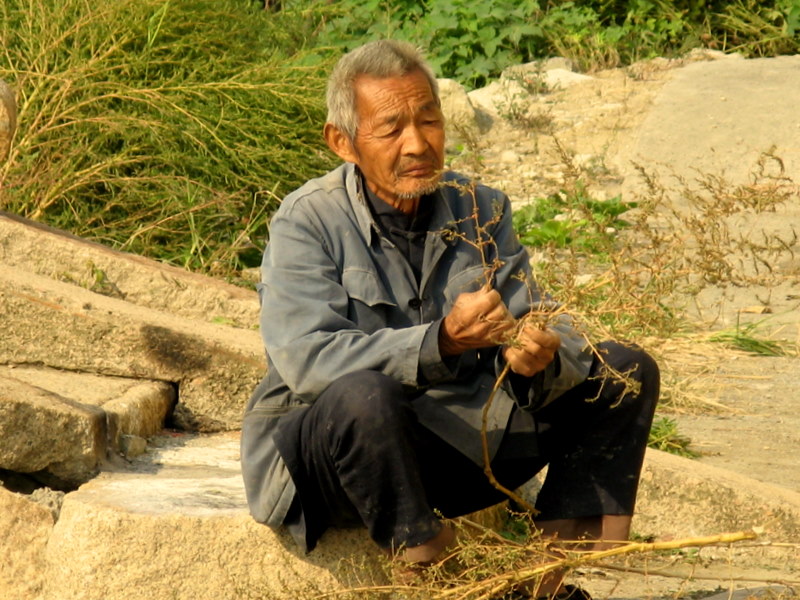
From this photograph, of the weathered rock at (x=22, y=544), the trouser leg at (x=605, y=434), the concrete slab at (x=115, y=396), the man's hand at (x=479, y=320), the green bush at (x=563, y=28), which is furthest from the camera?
the green bush at (x=563, y=28)

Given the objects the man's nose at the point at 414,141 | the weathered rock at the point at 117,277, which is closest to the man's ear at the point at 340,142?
the man's nose at the point at 414,141

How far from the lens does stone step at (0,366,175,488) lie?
126 inches

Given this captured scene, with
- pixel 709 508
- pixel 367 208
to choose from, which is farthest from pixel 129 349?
pixel 709 508

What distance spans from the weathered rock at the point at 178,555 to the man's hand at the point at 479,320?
610 mm

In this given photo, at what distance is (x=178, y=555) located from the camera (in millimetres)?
2863

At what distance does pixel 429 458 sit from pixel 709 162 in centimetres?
554

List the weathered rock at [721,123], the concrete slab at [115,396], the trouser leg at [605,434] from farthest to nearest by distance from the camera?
the weathered rock at [721,123] < the concrete slab at [115,396] < the trouser leg at [605,434]

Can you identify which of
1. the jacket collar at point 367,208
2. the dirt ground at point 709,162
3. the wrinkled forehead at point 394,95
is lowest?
the dirt ground at point 709,162

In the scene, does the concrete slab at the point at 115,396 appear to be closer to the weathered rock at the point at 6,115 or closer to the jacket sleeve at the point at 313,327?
the jacket sleeve at the point at 313,327

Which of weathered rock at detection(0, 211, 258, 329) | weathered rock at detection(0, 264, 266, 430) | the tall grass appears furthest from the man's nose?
the tall grass

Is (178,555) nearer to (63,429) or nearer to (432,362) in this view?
(63,429)

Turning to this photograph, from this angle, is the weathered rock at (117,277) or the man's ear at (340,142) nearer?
the man's ear at (340,142)

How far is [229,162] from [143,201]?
0.48 m

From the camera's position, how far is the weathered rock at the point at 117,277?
475cm
